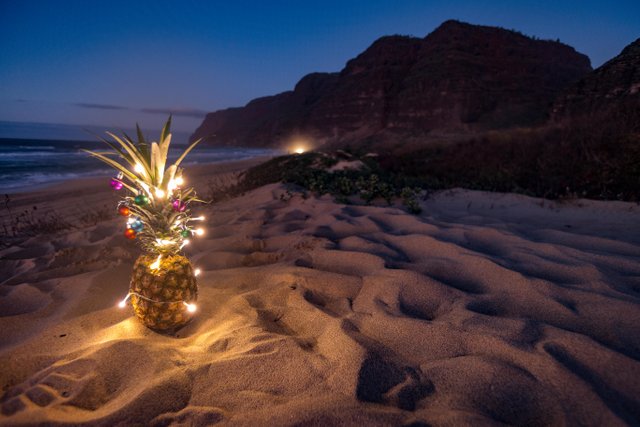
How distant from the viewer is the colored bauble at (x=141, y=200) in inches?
82.0

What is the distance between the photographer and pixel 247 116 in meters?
139

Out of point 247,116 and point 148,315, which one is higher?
point 247,116

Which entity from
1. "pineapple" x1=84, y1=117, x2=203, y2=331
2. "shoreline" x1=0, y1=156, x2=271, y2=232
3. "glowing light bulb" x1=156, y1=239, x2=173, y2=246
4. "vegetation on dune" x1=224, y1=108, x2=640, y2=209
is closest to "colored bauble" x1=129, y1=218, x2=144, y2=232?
"pineapple" x1=84, y1=117, x2=203, y2=331

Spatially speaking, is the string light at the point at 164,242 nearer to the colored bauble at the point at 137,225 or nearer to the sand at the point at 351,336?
the colored bauble at the point at 137,225

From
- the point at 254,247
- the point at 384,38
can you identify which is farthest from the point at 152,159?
the point at 384,38

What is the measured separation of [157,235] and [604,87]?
24793 millimetres

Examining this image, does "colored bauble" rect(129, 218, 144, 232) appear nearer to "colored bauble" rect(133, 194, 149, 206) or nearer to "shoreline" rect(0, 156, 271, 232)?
"colored bauble" rect(133, 194, 149, 206)

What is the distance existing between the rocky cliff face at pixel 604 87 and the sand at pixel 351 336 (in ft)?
54.8

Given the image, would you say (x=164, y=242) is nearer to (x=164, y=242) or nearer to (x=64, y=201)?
(x=164, y=242)

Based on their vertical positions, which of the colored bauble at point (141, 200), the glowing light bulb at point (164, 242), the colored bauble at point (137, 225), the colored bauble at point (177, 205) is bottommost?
the glowing light bulb at point (164, 242)

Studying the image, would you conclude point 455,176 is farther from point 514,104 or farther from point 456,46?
point 456,46

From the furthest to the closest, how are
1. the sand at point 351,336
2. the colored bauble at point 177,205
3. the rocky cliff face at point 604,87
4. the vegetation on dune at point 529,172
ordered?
the rocky cliff face at point 604,87
the vegetation on dune at point 529,172
the colored bauble at point 177,205
the sand at point 351,336


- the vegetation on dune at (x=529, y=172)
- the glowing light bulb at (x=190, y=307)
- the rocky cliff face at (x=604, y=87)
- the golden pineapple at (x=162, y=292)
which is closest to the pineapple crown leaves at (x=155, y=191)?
the golden pineapple at (x=162, y=292)

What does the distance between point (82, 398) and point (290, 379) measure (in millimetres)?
1072
